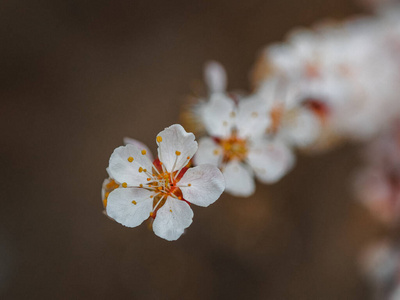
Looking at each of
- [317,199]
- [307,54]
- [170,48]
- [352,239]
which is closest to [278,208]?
[317,199]

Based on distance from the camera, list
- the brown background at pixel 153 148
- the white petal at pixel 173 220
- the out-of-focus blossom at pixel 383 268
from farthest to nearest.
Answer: the brown background at pixel 153 148 → the out-of-focus blossom at pixel 383 268 → the white petal at pixel 173 220

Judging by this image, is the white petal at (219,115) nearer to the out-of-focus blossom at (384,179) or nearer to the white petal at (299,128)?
the white petal at (299,128)

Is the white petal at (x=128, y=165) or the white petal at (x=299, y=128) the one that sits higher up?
the white petal at (x=299, y=128)

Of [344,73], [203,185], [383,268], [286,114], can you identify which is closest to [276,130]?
[286,114]

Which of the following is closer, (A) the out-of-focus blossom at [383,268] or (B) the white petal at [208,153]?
(B) the white petal at [208,153]

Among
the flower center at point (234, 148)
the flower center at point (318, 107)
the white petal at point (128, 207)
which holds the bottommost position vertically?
the white petal at point (128, 207)

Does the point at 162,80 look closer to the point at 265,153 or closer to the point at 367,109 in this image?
the point at 367,109

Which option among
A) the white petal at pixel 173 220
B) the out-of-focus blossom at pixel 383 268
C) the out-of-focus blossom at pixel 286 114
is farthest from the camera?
the out-of-focus blossom at pixel 383 268

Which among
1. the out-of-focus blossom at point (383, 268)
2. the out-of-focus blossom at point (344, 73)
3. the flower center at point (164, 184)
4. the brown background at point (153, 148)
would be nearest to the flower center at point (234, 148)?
the flower center at point (164, 184)
